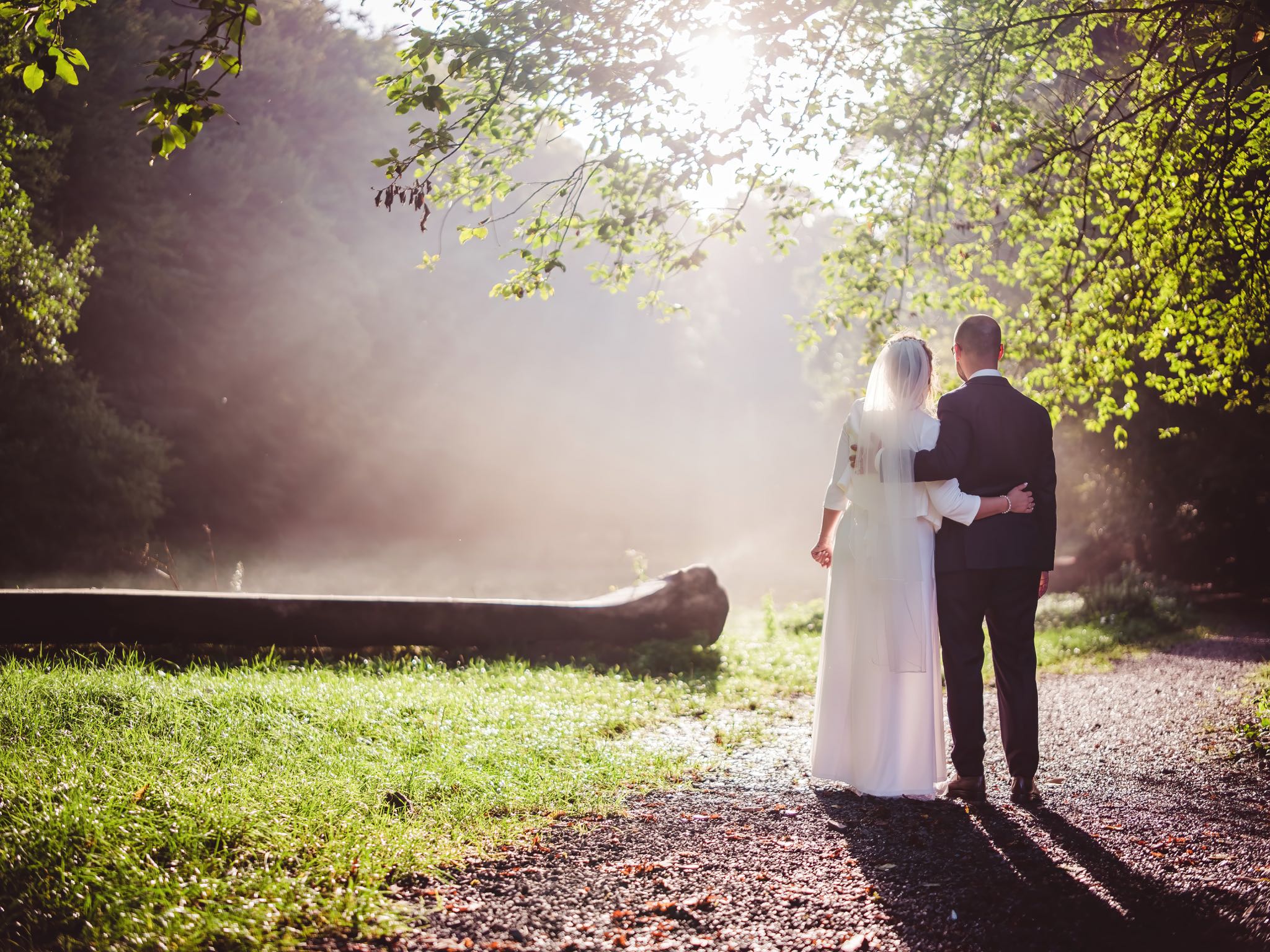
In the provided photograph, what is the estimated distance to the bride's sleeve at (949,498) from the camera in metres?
4.64

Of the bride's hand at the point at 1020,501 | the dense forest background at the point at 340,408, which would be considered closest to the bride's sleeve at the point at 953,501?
the bride's hand at the point at 1020,501

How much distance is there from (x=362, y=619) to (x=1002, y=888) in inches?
241

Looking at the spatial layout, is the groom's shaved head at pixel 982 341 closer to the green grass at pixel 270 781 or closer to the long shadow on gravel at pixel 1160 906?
the long shadow on gravel at pixel 1160 906

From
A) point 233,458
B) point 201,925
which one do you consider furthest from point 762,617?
point 233,458

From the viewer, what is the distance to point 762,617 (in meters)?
15.5

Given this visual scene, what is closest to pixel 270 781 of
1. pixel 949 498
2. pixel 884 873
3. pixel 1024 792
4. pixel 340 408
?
pixel 884 873

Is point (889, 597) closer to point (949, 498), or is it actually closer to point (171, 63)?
point (949, 498)

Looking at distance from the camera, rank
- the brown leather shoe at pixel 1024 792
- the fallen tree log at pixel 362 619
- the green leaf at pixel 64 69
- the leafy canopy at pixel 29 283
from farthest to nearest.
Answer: the leafy canopy at pixel 29 283, the fallen tree log at pixel 362 619, the brown leather shoe at pixel 1024 792, the green leaf at pixel 64 69

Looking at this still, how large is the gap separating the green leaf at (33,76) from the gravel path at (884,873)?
3335 mm

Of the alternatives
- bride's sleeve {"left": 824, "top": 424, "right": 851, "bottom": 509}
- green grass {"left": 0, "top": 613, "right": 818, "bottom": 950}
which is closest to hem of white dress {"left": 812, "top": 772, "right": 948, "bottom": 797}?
green grass {"left": 0, "top": 613, "right": 818, "bottom": 950}

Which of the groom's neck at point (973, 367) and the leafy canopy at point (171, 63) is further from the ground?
the leafy canopy at point (171, 63)

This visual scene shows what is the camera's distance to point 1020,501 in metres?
4.62

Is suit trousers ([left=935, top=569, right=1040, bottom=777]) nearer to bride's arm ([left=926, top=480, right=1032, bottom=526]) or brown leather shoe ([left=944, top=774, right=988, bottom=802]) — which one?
brown leather shoe ([left=944, top=774, right=988, bottom=802])

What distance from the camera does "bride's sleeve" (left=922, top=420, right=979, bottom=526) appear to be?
183 inches
